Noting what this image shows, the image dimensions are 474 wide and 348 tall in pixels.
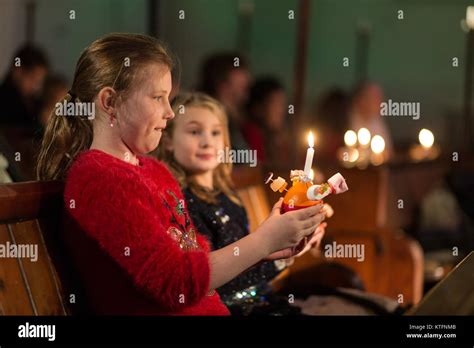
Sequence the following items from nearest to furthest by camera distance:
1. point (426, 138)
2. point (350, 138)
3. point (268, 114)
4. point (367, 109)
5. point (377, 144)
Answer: point (377, 144) < point (268, 114) < point (350, 138) < point (426, 138) < point (367, 109)

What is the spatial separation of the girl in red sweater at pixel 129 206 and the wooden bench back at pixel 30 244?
8cm

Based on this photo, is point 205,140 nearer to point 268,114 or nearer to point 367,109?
point 268,114

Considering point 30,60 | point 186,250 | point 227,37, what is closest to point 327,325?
point 186,250

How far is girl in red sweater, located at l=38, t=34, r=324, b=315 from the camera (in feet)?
7.79

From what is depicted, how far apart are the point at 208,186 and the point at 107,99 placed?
0.98 m

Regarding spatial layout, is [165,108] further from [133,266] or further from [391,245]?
[391,245]

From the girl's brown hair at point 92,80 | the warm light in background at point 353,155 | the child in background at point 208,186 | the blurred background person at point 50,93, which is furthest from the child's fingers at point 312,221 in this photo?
the warm light in background at point 353,155

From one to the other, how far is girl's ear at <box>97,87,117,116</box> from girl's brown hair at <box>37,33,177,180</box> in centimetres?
1

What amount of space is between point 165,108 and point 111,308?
53 centimetres

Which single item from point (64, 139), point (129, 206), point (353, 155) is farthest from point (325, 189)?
point (353, 155)

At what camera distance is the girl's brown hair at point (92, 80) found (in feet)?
8.28

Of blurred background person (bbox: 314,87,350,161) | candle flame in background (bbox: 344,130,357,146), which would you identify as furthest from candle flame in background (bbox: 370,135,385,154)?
blurred background person (bbox: 314,87,350,161)

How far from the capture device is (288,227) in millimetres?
2482

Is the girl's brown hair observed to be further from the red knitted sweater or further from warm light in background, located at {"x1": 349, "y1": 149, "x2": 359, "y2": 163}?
warm light in background, located at {"x1": 349, "y1": 149, "x2": 359, "y2": 163}
